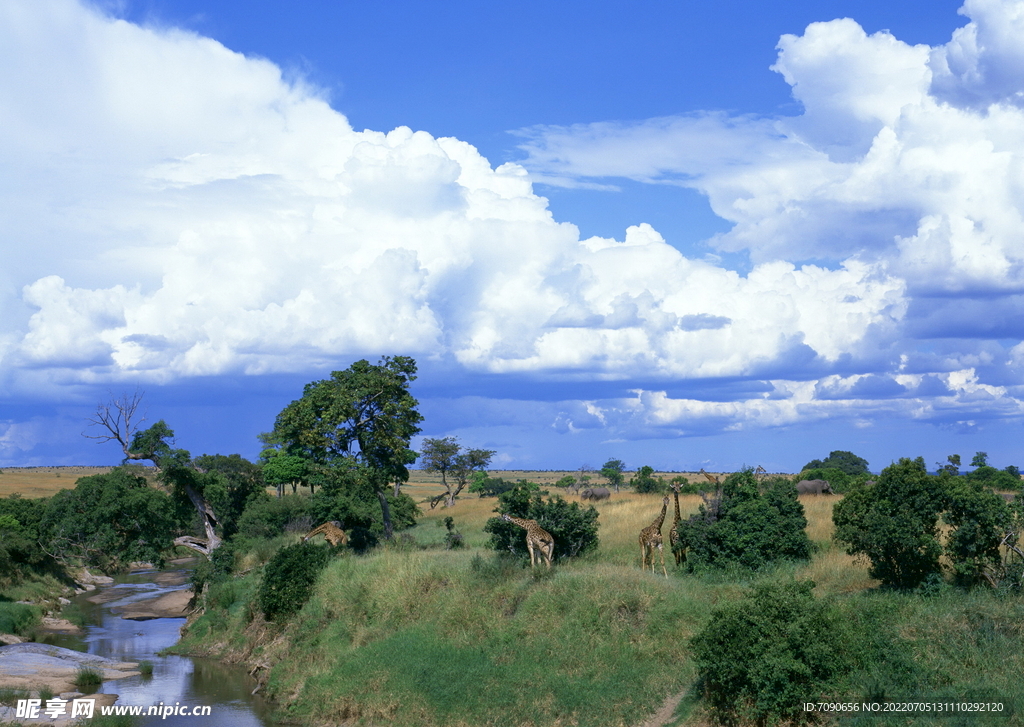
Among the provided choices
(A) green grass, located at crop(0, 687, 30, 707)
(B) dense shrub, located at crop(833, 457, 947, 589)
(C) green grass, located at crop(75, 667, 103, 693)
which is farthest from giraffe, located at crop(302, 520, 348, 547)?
(B) dense shrub, located at crop(833, 457, 947, 589)

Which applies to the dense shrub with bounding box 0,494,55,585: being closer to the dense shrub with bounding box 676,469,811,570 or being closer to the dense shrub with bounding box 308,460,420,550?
the dense shrub with bounding box 308,460,420,550

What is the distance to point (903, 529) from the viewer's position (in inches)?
775

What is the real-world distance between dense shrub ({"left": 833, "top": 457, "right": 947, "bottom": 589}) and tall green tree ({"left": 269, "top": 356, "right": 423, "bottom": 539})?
2225 centimetres

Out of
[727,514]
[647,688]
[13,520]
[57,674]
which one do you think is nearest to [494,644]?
[647,688]

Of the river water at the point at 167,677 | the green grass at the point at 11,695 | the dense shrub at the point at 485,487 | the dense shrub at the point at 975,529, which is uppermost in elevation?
the dense shrub at the point at 975,529

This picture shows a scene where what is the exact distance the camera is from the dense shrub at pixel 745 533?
25.3 m

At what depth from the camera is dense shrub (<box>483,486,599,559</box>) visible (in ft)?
90.1

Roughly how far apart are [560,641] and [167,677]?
52.0 ft

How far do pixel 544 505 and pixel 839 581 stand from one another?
32.0 feet

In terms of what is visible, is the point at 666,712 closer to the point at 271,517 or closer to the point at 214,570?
the point at 214,570

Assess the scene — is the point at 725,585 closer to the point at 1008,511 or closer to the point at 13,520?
the point at 1008,511

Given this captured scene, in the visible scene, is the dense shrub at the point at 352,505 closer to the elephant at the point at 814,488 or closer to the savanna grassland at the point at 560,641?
the savanna grassland at the point at 560,641

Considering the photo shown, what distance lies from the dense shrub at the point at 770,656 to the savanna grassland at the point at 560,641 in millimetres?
428

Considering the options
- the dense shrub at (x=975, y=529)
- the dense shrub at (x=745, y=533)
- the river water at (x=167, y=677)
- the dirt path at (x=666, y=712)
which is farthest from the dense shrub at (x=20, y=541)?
the dense shrub at (x=975, y=529)
